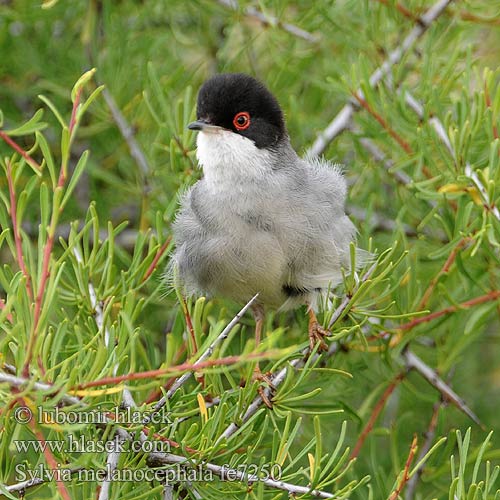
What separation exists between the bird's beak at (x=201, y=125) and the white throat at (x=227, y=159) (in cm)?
3

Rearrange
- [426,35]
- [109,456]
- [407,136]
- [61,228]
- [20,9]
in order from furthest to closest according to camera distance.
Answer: [61,228]
[20,9]
[426,35]
[407,136]
[109,456]

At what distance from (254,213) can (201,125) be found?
16.1 inches

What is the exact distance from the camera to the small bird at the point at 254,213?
3258 millimetres

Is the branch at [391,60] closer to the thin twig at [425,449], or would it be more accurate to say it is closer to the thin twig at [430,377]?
the thin twig at [430,377]

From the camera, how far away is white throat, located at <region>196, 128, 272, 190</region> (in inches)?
134

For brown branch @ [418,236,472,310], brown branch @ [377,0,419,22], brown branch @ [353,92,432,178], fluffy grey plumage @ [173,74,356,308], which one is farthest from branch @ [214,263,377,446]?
brown branch @ [377,0,419,22]

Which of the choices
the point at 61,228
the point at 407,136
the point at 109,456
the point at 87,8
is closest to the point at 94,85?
the point at 87,8

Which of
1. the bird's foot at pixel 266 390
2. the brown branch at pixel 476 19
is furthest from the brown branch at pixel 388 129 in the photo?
the bird's foot at pixel 266 390

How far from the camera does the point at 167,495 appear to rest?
1.97 m

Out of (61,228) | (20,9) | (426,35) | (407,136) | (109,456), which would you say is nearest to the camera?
(109,456)

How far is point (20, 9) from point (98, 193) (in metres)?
0.88

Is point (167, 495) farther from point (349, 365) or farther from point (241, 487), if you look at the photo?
point (349, 365)

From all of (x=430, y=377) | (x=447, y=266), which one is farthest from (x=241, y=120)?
(x=430, y=377)

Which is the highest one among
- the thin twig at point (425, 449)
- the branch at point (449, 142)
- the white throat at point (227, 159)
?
the branch at point (449, 142)
